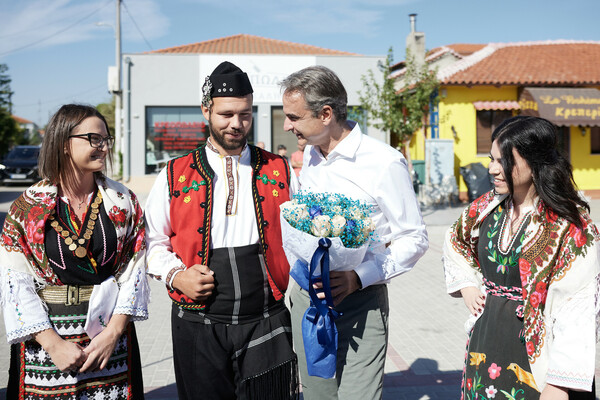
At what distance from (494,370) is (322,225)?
1004mm

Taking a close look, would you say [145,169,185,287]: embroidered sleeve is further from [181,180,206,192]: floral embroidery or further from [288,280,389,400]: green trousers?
[288,280,389,400]: green trousers

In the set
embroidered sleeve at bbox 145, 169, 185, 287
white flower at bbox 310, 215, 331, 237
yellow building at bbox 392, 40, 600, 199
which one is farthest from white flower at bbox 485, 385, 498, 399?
yellow building at bbox 392, 40, 600, 199

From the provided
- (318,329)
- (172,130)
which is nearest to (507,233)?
(318,329)

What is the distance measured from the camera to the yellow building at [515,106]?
1720cm

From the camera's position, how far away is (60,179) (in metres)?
2.49

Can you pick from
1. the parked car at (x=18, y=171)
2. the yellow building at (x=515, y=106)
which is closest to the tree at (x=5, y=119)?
the parked car at (x=18, y=171)

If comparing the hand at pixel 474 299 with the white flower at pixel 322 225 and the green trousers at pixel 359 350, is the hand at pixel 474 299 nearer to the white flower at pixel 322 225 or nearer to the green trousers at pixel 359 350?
the green trousers at pixel 359 350

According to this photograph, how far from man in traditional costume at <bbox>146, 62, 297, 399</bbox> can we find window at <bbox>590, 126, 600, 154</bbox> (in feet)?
61.7

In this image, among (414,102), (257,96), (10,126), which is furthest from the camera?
(10,126)

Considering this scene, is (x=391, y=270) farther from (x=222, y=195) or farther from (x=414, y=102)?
(x=414, y=102)

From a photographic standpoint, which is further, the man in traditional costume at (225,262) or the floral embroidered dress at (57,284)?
the man in traditional costume at (225,262)

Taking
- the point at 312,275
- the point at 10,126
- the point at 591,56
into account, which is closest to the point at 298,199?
the point at 312,275

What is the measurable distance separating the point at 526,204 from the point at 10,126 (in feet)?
141

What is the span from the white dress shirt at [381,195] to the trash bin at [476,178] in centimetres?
1421
